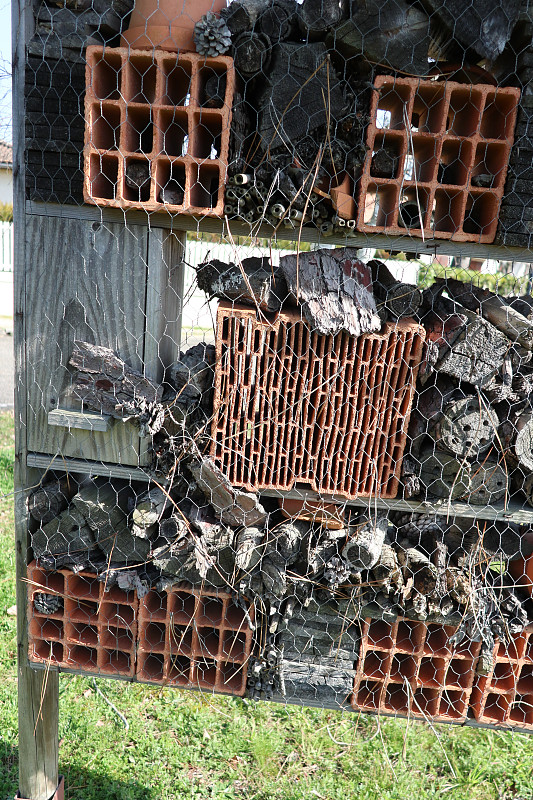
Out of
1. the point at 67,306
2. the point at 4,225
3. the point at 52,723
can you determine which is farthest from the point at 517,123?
the point at 4,225

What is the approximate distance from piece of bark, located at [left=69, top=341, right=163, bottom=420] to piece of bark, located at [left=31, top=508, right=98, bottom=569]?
1.37 ft

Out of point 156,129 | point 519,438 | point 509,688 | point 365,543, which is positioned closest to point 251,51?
point 156,129

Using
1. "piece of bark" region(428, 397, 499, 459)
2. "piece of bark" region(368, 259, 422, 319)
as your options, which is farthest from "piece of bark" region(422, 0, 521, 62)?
"piece of bark" region(428, 397, 499, 459)

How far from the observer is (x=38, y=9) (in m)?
1.71

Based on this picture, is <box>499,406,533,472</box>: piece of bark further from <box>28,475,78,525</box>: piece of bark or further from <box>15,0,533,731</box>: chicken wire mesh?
<box>28,475,78,525</box>: piece of bark

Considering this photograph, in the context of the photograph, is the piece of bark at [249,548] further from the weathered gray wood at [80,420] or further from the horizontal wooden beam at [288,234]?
the horizontal wooden beam at [288,234]

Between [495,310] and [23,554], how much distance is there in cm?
178

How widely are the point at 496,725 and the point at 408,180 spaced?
183cm

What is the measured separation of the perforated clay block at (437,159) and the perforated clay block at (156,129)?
1.46ft

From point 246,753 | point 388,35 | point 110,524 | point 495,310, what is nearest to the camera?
point 388,35

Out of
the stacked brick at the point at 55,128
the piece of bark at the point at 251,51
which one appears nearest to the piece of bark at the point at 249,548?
the stacked brick at the point at 55,128

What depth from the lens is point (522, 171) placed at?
166 centimetres

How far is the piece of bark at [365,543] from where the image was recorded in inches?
72.6

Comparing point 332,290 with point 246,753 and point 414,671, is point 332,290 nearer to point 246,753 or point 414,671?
point 414,671
